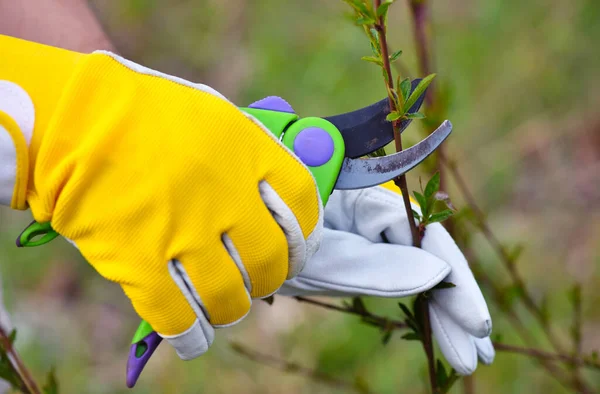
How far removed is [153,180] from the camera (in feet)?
2.82

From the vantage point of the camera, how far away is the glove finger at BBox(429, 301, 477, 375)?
0.96m

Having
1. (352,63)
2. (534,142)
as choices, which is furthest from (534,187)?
(352,63)

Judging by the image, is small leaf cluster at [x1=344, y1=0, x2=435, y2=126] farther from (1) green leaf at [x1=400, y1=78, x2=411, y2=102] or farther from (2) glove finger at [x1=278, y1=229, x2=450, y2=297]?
(2) glove finger at [x1=278, y1=229, x2=450, y2=297]

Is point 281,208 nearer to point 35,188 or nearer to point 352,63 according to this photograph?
point 35,188

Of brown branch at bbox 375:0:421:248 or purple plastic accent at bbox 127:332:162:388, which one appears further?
purple plastic accent at bbox 127:332:162:388

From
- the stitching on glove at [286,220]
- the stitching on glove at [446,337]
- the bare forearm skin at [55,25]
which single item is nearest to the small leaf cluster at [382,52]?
the stitching on glove at [286,220]

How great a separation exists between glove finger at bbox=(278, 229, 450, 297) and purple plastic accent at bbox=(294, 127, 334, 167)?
0.17m

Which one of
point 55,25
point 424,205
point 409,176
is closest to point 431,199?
point 424,205

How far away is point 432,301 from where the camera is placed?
98 cm

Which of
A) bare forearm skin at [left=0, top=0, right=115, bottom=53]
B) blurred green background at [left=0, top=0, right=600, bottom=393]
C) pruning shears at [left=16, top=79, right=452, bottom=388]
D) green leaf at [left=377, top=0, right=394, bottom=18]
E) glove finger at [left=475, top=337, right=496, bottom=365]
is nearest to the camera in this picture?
green leaf at [left=377, top=0, right=394, bottom=18]

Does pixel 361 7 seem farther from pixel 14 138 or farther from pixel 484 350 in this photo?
pixel 484 350

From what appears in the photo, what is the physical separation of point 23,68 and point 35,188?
19 centimetres

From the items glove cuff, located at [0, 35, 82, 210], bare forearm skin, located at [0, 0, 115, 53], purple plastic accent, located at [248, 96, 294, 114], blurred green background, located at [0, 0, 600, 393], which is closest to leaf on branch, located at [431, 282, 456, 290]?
purple plastic accent, located at [248, 96, 294, 114]

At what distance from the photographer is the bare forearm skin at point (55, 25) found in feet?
4.43
